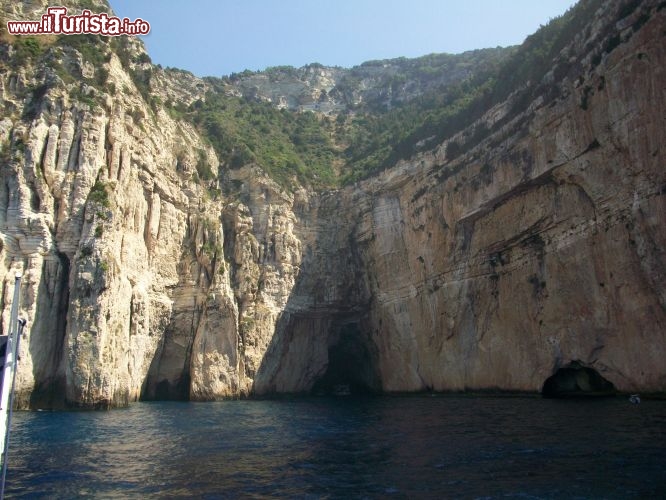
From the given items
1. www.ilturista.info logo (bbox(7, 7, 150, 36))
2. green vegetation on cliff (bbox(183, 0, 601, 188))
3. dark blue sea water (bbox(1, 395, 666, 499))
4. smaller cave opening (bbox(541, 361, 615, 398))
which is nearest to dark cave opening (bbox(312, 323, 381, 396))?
green vegetation on cliff (bbox(183, 0, 601, 188))

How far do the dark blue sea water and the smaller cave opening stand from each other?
20.3 ft

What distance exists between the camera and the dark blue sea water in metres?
11.4

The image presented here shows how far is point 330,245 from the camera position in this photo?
166 feet

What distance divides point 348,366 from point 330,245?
12163 millimetres

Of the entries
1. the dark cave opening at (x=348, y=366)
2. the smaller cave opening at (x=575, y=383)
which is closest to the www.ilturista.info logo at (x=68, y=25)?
the dark cave opening at (x=348, y=366)

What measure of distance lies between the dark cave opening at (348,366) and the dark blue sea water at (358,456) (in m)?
25.7

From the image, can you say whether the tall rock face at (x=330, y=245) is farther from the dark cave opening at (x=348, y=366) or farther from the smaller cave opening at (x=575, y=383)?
the smaller cave opening at (x=575, y=383)

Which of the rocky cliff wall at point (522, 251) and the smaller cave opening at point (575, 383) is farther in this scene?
the smaller cave opening at point (575, 383)

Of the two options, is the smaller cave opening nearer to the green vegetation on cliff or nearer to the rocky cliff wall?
the rocky cliff wall

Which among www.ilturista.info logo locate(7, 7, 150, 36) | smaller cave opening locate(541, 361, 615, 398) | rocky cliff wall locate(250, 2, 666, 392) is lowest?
smaller cave opening locate(541, 361, 615, 398)

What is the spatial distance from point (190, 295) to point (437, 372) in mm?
19601

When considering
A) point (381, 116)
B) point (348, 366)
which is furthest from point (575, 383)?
point (381, 116)

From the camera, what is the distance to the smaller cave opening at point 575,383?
31.0 meters

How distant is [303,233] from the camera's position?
5062cm
